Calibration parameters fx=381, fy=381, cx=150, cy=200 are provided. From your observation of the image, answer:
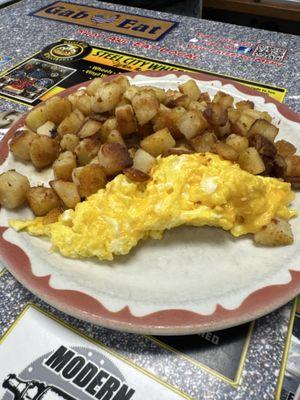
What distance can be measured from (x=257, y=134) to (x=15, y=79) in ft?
3.66

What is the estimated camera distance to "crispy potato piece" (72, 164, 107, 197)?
972 mm

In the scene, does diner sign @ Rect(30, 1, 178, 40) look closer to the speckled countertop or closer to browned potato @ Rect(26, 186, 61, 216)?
the speckled countertop

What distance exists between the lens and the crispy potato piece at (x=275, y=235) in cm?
87

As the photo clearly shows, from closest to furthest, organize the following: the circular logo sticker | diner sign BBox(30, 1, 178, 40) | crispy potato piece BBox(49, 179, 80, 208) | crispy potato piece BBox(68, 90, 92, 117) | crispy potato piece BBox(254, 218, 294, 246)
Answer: crispy potato piece BBox(254, 218, 294, 246) → crispy potato piece BBox(49, 179, 80, 208) → crispy potato piece BBox(68, 90, 92, 117) → the circular logo sticker → diner sign BBox(30, 1, 178, 40)

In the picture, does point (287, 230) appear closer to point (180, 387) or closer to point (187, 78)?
point (180, 387)

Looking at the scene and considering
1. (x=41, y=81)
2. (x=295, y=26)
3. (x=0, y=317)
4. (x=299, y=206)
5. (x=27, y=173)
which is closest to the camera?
(x=0, y=317)

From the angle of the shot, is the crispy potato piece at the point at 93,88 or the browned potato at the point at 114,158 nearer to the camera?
the browned potato at the point at 114,158

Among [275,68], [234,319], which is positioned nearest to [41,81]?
[275,68]

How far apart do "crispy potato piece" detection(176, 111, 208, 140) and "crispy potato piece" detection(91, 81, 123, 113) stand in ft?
0.73

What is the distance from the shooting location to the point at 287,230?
2.89 feet

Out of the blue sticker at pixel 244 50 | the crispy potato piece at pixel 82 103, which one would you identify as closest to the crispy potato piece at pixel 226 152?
the crispy potato piece at pixel 82 103

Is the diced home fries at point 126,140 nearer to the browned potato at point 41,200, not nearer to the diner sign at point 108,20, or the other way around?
the browned potato at point 41,200

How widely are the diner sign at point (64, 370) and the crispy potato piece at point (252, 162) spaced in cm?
55

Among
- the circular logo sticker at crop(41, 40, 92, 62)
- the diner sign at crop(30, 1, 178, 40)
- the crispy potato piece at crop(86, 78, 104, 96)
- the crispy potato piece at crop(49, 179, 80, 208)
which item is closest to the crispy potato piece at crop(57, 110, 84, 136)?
the crispy potato piece at crop(86, 78, 104, 96)
